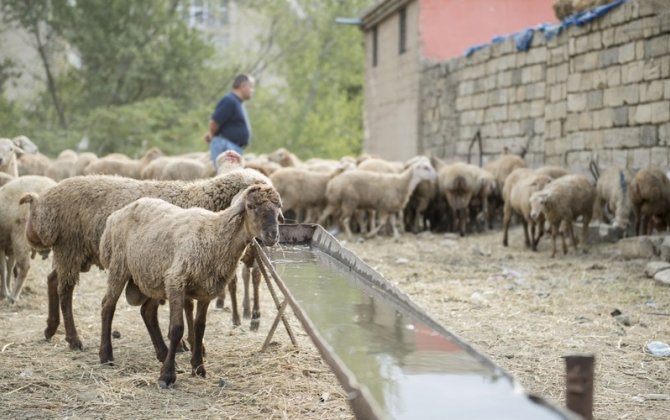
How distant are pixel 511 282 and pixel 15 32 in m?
32.8

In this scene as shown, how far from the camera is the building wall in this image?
25328 mm

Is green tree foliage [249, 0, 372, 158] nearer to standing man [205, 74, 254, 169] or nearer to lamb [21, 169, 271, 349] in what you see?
standing man [205, 74, 254, 169]

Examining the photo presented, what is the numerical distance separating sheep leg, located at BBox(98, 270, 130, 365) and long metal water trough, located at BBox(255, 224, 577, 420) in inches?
43.1

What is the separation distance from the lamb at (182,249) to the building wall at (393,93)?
1892 centimetres

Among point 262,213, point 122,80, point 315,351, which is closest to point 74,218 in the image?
point 262,213

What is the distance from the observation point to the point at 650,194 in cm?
1230

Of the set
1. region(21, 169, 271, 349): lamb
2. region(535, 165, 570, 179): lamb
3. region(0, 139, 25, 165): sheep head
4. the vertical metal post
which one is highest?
region(0, 139, 25, 165): sheep head

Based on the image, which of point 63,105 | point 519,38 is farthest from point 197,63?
point 519,38

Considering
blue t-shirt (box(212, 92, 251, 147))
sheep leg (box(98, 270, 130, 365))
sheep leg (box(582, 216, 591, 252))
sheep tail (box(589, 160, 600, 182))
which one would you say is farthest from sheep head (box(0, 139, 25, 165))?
sheep tail (box(589, 160, 600, 182))

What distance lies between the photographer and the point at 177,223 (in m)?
6.17

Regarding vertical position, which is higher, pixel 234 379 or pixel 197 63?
pixel 197 63

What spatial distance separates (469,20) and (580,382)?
78.0 feet

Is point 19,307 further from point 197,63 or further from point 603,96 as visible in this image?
point 197,63

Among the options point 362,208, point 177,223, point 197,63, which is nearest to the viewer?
point 177,223
